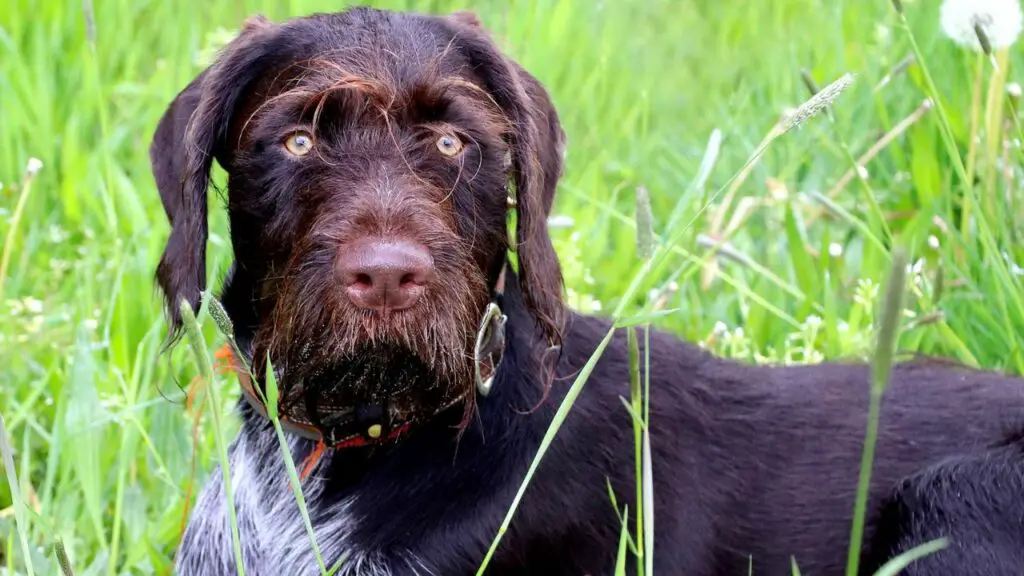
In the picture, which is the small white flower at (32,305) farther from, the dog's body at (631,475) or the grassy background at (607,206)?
the dog's body at (631,475)

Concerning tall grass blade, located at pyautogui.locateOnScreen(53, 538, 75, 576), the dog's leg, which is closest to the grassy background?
the dog's leg

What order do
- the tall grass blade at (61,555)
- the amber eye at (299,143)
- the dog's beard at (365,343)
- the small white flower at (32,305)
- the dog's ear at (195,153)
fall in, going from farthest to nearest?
the small white flower at (32,305), the dog's ear at (195,153), the amber eye at (299,143), the dog's beard at (365,343), the tall grass blade at (61,555)

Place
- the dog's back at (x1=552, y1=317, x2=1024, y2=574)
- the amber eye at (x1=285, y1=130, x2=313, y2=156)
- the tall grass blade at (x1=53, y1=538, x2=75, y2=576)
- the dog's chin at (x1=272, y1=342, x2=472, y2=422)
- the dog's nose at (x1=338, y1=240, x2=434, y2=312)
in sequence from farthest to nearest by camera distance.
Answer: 1. the dog's back at (x1=552, y1=317, x2=1024, y2=574)
2. the amber eye at (x1=285, y1=130, x2=313, y2=156)
3. the dog's chin at (x1=272, y1=342, x2=472, y2=422)
4. the dog's nose at (x1=338, y1=240, x2=434, y2=312)
5. the tall grass blade at (x1=53, y1=538, x2=75, y2=576)

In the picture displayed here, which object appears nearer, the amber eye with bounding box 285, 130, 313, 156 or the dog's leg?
the amber eye with bounding box 285, 130, 313, 156

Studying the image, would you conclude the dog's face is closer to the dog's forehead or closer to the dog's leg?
the dog's forehead

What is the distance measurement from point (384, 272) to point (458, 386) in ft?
1.62

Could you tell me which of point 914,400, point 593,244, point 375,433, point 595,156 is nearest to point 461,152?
point 375,433

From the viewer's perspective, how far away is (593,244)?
209 inches

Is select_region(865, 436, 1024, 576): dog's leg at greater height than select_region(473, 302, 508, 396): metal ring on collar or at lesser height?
lesser

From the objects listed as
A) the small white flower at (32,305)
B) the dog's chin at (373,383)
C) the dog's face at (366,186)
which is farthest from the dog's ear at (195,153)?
the small white flower at (32,305)

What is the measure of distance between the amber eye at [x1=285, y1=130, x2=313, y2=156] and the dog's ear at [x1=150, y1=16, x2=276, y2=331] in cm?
23

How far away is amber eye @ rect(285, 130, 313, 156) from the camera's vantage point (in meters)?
2.86

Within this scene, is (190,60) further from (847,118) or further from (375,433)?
(375,433)

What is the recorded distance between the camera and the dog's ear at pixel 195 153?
2.97 meters
